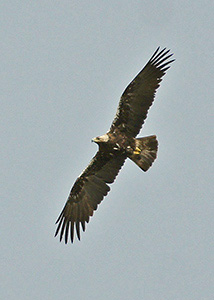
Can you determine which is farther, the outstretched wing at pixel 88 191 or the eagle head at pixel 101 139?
the outstretched wing at pixel 88 191

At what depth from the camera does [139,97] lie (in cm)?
1817

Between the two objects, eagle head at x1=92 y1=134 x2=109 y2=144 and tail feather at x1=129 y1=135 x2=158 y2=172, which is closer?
eagle head at x1=92 y1=134 x2=109 y2=144

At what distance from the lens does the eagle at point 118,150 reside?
59.8 ft

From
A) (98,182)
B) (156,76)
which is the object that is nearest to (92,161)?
(98,182)

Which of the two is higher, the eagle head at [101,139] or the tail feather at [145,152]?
the tail feather at [145,152]

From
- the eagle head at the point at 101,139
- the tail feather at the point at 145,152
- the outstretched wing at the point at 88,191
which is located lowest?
the outstretched wing at the point at 88,191

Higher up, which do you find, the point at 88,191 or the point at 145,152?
the point at 145,152

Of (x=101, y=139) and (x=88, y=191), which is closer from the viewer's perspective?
(x=101, y=139)

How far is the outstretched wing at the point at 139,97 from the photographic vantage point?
59.7ft

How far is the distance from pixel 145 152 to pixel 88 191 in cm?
217

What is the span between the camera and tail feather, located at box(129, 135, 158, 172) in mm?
18641

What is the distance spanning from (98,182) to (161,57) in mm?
4096

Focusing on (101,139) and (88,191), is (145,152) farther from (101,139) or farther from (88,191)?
(88,191)

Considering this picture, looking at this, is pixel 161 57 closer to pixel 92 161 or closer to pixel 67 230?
pixel 92 161
